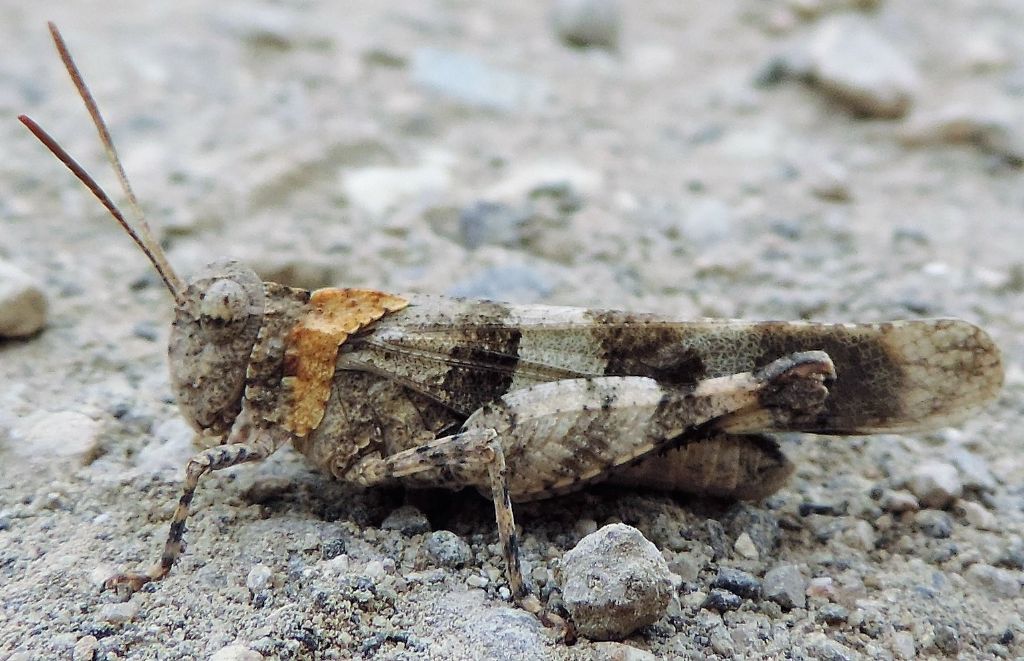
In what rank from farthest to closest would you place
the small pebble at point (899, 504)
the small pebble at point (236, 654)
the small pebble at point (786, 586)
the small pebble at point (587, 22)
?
the small pebble at point (587, 22) → the small pebble at point (899, 504) → the small pebble at point (786, 586) → the small pebble at point (236, 654)

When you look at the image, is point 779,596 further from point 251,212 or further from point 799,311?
point 251,212

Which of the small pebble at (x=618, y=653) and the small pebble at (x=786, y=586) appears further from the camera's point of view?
the small pebble at (x=786, y=586)

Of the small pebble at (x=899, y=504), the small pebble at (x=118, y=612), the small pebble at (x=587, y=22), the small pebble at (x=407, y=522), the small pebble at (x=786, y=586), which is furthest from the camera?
the small pebble at (x=587, y=22)

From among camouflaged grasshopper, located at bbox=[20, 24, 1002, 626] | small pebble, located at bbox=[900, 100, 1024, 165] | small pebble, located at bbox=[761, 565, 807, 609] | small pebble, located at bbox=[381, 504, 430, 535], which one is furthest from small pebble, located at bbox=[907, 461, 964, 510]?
small pebble, located at bbox=[900, 100, 1024, 165]

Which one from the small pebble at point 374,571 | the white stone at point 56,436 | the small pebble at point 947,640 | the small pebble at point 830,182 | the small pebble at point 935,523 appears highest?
the small pebble at point 830,182

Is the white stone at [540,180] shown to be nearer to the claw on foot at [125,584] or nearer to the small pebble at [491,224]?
the small pebble at [491,224]

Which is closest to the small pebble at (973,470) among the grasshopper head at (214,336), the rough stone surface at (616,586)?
the rough stone surface at (616,586)

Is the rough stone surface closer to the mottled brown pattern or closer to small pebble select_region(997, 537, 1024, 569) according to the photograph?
the mottled brown pattern
